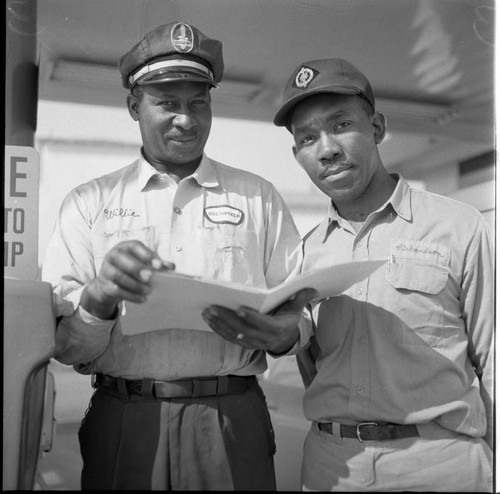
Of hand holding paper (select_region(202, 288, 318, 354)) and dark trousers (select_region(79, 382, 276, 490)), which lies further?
dark trousers (select_region(79, 382, 276, 490))

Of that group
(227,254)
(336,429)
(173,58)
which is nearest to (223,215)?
(227,254)

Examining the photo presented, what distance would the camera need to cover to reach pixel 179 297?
1737 millimetres

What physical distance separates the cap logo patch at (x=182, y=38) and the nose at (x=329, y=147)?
1.65 ft

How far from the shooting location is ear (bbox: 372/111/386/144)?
87.2 inches

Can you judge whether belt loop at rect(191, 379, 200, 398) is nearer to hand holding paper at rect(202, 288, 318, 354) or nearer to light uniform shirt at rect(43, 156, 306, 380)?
light uniform shirt at rect(43, 156, 306, 380)

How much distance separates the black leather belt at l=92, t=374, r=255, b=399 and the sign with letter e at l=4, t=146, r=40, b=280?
43 centimetres

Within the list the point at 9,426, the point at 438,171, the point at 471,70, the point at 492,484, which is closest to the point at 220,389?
the point at 9,426

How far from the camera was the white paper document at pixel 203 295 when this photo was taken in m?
1.66

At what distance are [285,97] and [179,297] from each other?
2.66 ft

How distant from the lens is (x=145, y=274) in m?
1.63

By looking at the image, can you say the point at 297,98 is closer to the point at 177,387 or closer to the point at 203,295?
the point at 203,295

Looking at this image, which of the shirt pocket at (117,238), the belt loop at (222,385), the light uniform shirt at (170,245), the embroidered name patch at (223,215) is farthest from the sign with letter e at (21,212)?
the belt loop at (222,385)

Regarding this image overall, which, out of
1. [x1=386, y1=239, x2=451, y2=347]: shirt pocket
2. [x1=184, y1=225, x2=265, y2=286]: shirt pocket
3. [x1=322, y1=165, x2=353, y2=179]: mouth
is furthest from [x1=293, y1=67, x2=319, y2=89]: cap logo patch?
[x1=386, y1=239, x2=451, y2=347]: shirt pocket

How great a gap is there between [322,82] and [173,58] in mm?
471
